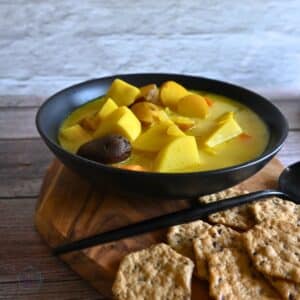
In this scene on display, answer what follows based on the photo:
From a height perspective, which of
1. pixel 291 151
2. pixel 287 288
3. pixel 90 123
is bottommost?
pixel 291 151

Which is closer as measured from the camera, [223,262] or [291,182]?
[223,262]

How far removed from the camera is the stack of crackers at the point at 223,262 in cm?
91

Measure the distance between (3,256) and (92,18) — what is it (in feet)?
3.50

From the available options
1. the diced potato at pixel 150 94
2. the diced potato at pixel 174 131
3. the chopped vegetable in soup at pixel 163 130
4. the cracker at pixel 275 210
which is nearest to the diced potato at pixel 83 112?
the chopped vegetable in soup at pixel 163 130

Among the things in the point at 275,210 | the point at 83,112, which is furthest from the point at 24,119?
the point at 275,210

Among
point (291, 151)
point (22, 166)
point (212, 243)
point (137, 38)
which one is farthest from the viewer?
point (137, 38)

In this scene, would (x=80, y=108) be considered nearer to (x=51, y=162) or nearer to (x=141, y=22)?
(x=51, y=162)

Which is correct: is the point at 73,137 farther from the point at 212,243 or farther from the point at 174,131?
the point at 212,243

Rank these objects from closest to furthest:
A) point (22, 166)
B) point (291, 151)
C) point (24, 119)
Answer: point (22, 166), point (291, 151), point (24, 119)

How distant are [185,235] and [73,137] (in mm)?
346

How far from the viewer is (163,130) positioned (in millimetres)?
1188

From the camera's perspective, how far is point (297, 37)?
207 cm

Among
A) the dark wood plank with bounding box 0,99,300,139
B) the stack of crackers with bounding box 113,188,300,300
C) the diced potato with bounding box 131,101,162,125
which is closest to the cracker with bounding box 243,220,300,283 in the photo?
the stack of crackers with bounding box 113,188,300,300

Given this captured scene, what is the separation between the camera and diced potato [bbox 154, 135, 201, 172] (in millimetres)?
1113
